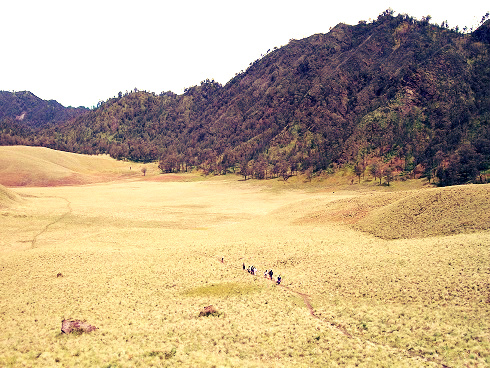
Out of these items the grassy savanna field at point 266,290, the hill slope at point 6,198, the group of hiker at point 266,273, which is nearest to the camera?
the grassy savanna field at point 266,290

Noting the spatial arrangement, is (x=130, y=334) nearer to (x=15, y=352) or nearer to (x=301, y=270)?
(x=15, y=352)

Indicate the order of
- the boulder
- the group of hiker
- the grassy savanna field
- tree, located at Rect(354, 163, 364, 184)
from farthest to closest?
tree, located at Rect(354, 163, 364, 184) < the group of hiker < the boulder < the grassy savanna field

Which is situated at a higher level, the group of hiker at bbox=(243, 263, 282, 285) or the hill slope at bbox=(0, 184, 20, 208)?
the hill slope at bbox=(0, 184, 20, 208)

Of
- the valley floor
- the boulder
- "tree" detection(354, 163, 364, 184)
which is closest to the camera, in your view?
the valley floor

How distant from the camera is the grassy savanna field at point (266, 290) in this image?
790 inches

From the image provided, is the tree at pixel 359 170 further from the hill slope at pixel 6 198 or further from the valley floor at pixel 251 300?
the hill slope at pixel 6 198

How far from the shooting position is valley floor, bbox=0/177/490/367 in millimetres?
19828

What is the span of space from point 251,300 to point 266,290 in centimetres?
263

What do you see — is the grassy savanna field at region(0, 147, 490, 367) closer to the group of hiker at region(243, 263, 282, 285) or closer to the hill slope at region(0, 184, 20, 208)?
the group of hiker at region(243, 263, 282, 285)

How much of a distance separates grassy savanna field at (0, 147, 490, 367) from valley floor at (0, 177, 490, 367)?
13cm

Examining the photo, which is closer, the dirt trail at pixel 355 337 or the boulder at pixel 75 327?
the dirt trail at pixel 355 337

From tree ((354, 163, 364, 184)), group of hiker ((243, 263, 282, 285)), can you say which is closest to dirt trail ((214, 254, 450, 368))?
group of hiker ((243, 263, 282, 285))

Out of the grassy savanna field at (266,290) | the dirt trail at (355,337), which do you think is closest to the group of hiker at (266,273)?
the grassy savanna field at (266,290)

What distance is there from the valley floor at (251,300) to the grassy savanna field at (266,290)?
5.2 inches
